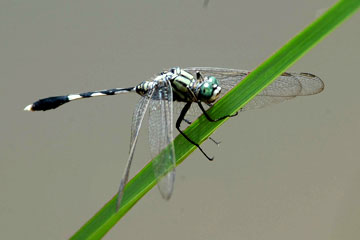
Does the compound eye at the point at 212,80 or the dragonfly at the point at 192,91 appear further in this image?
the compound eye at the point at 212,80

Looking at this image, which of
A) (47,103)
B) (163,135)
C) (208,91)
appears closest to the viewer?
(163,135)

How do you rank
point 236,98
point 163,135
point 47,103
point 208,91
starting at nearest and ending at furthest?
point 236,98 < point 163,135 < point 208,91 < point 47,103

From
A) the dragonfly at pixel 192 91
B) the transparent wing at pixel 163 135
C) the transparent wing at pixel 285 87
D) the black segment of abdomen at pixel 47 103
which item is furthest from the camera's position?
the black segment of abdomen at pixel 47 103

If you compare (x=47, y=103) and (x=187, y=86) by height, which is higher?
(x=187, y=86)

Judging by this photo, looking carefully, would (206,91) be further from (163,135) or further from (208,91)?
(163,135)

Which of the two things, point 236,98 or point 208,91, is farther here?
point 208,91

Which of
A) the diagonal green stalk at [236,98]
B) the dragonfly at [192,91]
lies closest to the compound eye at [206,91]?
the dragonfly at [192,91]

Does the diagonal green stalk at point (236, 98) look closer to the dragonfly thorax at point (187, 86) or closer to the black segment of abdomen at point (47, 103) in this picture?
the dragonfly thorax at point (187, 86)

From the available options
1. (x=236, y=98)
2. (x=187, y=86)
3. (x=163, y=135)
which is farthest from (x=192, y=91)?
(x=236, y=98)
